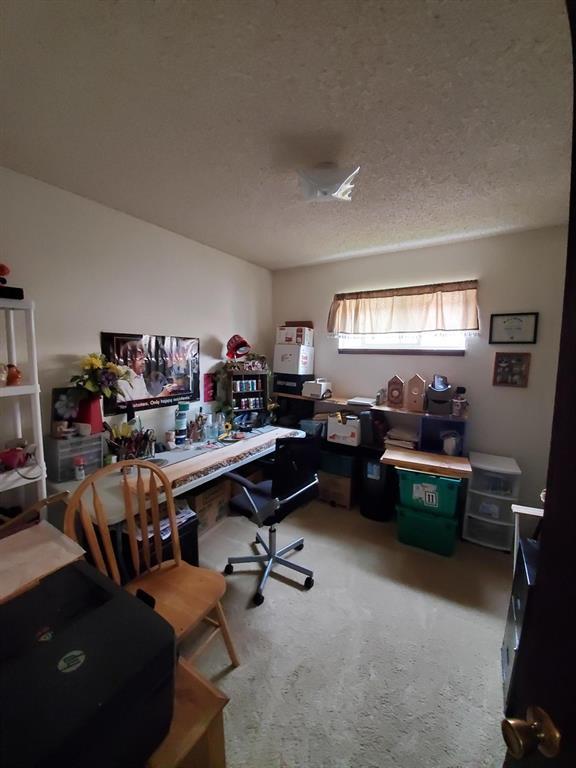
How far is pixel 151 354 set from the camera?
2387 mm

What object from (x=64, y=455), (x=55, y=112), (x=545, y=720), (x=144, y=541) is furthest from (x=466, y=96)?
(x=64, y=455)

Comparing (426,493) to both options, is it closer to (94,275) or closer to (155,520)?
(155,520)

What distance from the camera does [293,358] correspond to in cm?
325

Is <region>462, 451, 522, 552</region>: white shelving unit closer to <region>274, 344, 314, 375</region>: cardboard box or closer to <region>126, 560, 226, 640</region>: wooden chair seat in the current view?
<region>274, 344, 314, 375</region>: cardboard box

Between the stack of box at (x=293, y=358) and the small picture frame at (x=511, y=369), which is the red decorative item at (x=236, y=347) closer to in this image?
the stack of box at (x=293, y=358)

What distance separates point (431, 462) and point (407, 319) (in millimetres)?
1306

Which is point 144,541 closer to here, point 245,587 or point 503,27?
point 245,587

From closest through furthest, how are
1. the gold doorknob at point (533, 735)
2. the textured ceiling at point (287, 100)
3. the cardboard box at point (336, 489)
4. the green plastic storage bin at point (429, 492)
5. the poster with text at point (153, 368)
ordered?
the gold doorknob at point (533, 735)
the textured ceiling at point (287, 100)
the poster with text at point (153, 368)
the green plastic storage bin at point (429, 492)
the cardboard box at point (336, 489)

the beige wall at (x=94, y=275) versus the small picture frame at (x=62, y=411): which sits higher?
the beige wall at (x=94, y=275)

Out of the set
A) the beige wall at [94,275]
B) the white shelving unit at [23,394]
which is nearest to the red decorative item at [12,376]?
the white shelving unit at [23,394]

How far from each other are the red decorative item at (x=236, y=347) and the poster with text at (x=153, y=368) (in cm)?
34

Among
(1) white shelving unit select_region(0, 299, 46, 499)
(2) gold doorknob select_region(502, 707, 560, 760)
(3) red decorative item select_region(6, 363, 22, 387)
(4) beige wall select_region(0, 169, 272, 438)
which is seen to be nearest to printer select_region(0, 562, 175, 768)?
(2) gold doorknob select_region(502, 707, 560, 760)

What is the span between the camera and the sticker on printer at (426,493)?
2.34 m

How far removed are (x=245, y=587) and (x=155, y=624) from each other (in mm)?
1444
